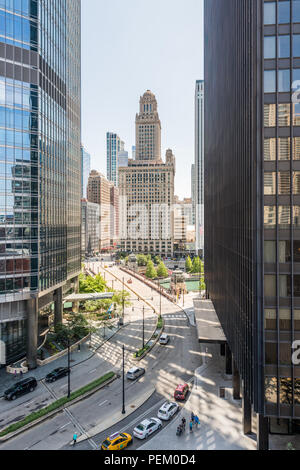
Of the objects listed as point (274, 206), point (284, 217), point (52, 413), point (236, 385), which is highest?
point (274, 206)

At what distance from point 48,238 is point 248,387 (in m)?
31.7

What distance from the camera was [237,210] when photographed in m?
26.2

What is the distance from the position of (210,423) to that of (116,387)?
11.6m

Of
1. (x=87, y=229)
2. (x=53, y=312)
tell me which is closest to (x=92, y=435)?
(x=53, y=312)

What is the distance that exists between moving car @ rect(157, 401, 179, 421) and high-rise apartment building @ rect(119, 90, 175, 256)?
13948 centimetres

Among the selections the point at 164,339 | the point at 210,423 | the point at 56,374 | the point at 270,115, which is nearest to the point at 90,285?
the point at 164,339

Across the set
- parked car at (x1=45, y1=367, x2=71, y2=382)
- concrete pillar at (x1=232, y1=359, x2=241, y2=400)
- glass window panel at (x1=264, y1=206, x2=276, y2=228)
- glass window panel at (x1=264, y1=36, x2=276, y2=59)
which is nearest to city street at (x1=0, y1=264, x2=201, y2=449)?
parked car at (x1=45, y1=367, x2=71, y2=382)

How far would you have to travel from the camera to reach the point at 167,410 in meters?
27.4

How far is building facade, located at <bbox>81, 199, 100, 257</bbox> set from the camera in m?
172

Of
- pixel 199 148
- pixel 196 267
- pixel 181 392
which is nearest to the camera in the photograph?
pixel 181 392

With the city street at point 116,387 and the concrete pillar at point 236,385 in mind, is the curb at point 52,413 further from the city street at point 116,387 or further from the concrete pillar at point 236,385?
the concrete pillar at point 236,385

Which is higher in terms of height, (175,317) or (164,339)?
(164,339)

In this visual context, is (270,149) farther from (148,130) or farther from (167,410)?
(148,130)
